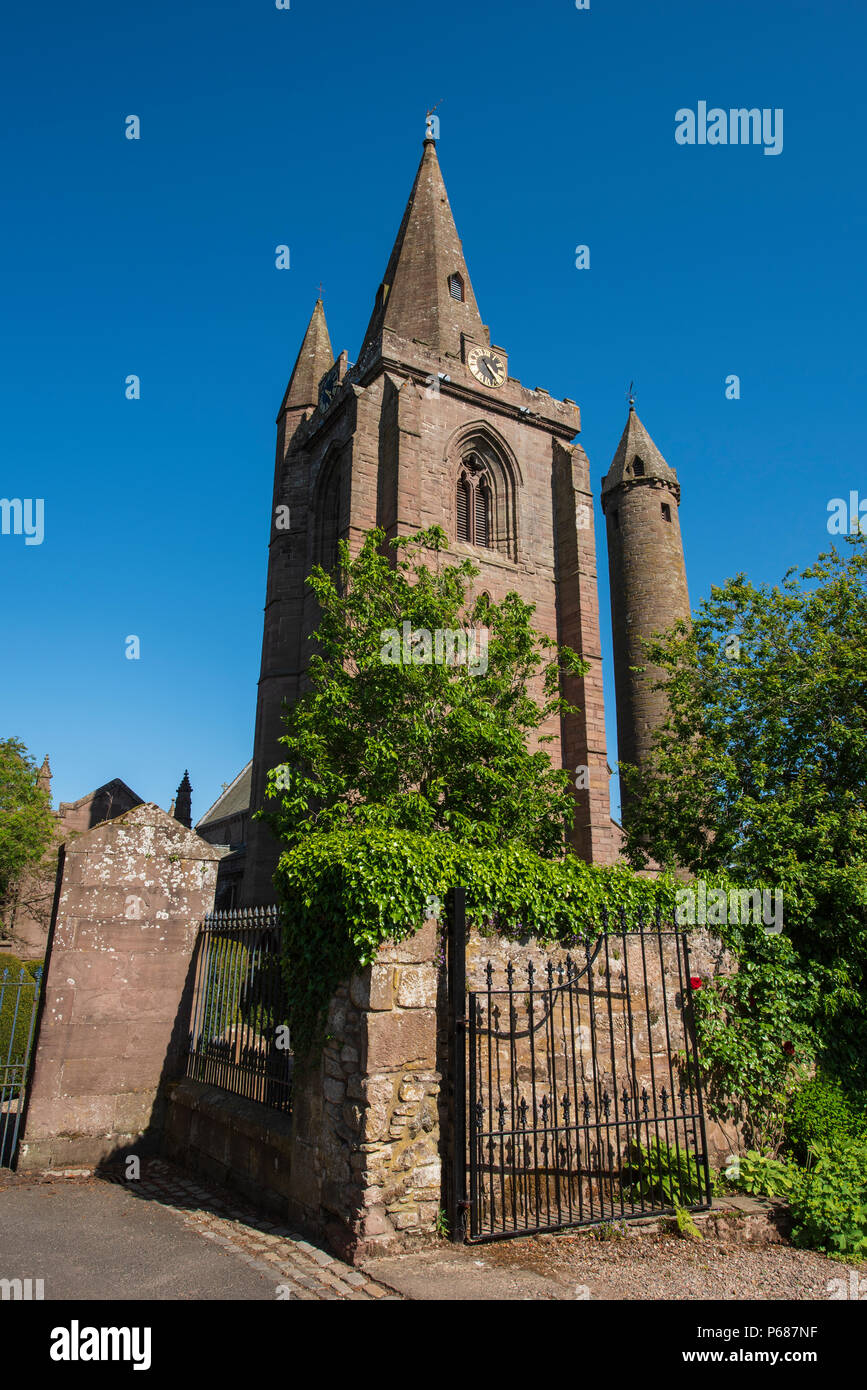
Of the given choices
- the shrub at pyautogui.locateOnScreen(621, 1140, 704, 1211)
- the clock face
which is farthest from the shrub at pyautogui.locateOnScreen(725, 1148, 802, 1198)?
the clock face

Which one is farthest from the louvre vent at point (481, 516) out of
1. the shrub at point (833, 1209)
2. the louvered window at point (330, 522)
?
the shrub at point (833, 1209)

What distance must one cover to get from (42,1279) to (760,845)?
27.6 ft

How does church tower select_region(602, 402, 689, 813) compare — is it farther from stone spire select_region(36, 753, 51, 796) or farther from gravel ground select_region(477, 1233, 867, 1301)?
stone spire select_region(36, 753, 51, 796)

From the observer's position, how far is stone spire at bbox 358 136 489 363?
26.6 meters

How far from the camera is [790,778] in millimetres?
12180

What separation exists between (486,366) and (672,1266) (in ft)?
82.6

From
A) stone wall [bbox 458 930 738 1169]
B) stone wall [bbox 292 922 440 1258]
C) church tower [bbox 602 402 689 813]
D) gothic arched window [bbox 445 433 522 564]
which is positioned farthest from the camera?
church tower [bbox 602 402 689 813]

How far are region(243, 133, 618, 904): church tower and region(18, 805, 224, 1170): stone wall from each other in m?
12.8

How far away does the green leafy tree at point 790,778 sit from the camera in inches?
335

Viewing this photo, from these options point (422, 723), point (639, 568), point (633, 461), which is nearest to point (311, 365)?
point (633, 461)

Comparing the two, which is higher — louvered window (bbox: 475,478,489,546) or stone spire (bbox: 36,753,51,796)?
louvered window (bbox: 475,478,489,546)

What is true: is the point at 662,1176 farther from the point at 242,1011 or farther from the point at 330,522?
the point at 330,522
